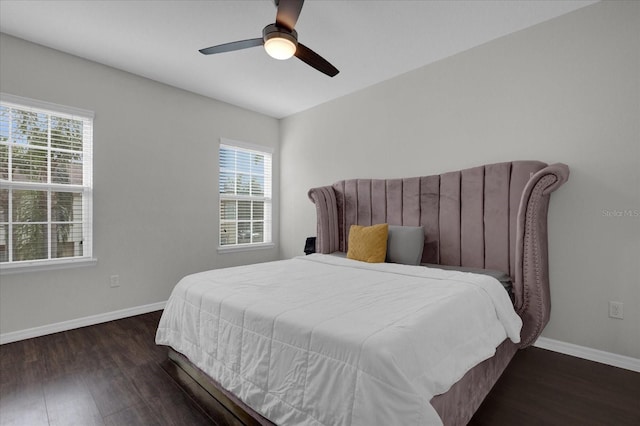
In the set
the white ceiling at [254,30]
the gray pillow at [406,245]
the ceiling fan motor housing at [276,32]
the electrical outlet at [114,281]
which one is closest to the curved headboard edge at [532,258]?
the gray pillow at [406,245]

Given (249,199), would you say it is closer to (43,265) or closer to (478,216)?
(43,265)

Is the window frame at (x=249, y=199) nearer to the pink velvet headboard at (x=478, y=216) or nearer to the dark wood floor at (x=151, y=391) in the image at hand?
the pink velvet headboard at (x=478, y=216)

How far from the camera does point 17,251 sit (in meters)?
2.77

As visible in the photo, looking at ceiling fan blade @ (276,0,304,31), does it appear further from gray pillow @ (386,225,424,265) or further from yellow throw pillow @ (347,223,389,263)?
gray pillow @ (386,225,424,265)

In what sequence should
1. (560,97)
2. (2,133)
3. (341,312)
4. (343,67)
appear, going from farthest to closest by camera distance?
(343,67) → (2,133) → (560,97) → (341,312)

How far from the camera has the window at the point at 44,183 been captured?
8.92 ft

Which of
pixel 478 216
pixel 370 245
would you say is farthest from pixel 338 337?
pixel 478 216

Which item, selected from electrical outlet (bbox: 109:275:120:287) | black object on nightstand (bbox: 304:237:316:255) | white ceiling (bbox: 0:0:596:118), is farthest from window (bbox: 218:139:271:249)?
electrical outlet (bbox: 109:275:120:287)

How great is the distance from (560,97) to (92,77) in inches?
170

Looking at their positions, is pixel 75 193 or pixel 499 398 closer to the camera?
pixel 499 398

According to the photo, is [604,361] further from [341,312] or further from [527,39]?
[527,39]

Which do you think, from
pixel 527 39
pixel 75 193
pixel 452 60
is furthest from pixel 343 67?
pixel 75 193

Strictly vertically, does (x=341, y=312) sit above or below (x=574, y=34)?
below

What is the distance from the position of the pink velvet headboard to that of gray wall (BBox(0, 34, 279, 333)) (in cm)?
161
